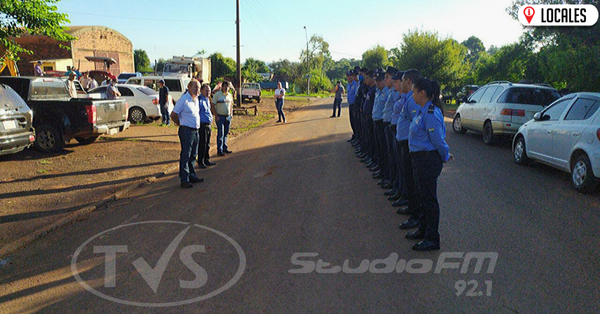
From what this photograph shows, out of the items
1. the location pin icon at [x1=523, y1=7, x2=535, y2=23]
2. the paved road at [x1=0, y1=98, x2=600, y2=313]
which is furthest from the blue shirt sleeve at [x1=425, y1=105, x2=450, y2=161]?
the location pin icon at [x1=523, y1=7, x2=535, y2=23]

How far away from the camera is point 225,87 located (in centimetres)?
1116

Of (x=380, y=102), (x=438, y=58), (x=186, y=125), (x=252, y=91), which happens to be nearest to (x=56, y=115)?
(x=186, y=125)

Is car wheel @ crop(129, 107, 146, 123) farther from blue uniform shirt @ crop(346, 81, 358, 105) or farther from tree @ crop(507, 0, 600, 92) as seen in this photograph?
tree @ crop(507, 0, 600, 92)

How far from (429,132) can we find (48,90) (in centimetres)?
1036

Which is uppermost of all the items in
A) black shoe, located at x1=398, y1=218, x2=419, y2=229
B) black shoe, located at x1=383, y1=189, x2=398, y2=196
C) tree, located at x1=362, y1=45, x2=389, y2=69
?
tree, located at x1=362, y1=45, x2=389, y2=69

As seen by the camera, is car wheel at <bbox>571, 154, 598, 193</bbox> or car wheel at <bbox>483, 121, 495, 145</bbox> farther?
car wheel at <bbox>483, 121, 495, 145</bbox>

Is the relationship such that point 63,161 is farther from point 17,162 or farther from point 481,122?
point 481,122

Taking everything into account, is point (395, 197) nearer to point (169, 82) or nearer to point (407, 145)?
point (407, 145)

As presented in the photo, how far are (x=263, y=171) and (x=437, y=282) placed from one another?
5.56 meters

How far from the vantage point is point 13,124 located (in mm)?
8891

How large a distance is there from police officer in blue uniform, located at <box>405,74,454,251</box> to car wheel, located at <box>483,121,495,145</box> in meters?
8.21

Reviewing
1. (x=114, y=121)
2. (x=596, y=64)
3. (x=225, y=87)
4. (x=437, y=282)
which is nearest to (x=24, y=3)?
(x=114, y=121)

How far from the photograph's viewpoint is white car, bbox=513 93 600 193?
712 centimetres

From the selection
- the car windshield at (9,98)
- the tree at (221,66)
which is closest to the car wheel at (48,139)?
the car windshield at (9,98)
